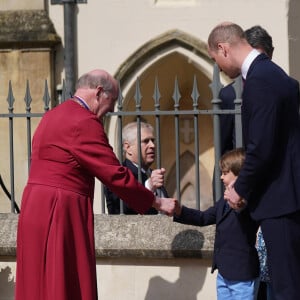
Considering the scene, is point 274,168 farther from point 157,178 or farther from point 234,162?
point 157,178

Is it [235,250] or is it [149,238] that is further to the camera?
[149,238]

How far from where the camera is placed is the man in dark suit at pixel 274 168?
5.36 meters

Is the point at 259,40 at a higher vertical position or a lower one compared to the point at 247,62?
higher

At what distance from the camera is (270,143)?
210 inches

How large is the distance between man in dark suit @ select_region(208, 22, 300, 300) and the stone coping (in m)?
1.50

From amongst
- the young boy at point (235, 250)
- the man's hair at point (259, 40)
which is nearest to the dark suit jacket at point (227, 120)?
the man's hair at point (259, 40)

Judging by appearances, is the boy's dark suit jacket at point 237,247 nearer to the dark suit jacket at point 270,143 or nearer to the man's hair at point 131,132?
the dark suit jacket at point 270,143

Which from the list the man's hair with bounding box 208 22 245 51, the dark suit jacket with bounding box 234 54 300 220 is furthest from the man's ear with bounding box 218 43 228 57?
the dark suit jacket with bounding box 234 54 300 220

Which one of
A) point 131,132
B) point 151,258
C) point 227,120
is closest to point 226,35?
point 227,120

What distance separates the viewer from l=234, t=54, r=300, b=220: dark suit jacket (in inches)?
211

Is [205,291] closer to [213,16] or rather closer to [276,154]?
[276,154]

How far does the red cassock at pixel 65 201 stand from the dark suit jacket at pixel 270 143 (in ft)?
2.47

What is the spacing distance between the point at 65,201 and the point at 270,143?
118cm

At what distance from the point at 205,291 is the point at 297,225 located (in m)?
1.73
